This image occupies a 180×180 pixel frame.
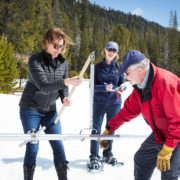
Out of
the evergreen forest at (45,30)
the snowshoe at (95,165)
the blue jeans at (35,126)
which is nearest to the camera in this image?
the blue jeans at (35,126)

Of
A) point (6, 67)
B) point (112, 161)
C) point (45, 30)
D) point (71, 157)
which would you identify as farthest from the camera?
point (45, 30)

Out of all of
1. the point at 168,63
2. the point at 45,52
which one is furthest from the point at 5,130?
the point at 168,63

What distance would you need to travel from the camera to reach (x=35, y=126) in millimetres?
2348

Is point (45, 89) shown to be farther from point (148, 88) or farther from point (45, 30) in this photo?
point (45, 30)

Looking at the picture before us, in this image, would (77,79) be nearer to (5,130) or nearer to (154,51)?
(5,130)

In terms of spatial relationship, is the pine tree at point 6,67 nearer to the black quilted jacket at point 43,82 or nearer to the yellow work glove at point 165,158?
the black quilted jacket at point 43,82

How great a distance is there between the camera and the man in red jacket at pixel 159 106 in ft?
5.43

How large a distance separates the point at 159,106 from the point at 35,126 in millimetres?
1455

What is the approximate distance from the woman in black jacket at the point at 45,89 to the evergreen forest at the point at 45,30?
0.31m

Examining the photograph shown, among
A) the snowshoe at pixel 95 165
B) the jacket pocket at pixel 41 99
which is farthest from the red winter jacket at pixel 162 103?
the snowshoe at pixel 95 165

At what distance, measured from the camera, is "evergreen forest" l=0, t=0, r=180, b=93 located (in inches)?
480

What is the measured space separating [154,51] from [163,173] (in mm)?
63341

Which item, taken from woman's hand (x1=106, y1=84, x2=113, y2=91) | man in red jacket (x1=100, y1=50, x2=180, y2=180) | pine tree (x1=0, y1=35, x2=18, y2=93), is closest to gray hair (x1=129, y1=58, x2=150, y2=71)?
man in red jacket (x1=100, y1=50, x2=180, y2=180)

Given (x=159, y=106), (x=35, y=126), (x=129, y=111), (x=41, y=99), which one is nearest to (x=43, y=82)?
(x=41, y=99)
